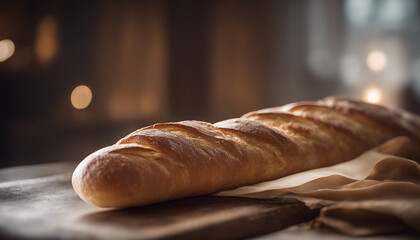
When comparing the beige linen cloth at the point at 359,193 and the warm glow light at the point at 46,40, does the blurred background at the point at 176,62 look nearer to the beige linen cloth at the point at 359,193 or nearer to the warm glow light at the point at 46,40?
the warm glow light at the point at 46,40

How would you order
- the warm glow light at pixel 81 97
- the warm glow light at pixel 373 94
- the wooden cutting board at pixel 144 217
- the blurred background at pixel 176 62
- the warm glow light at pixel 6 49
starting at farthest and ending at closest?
the warm glow light at pixel 373 94
the warm glow light at pixel 81 97
the blurred background at pixel 176 62
the warm glow light at pixel 6 49
the wooden cutting board at pixel 144 217

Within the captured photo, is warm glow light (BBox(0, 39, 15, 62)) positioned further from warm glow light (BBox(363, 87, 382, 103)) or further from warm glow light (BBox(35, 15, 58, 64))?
warm glow light (BBox(363, 87, 382, 103))

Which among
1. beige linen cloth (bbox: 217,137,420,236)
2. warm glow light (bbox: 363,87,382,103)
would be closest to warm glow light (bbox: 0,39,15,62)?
beige linen cloth (bbox: 217,137,420,236)

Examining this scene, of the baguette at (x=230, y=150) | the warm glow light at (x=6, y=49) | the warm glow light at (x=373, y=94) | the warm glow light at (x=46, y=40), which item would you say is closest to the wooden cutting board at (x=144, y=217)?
the baguette at (x=230, y=150)

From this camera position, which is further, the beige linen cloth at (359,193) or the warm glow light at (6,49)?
the warm glow light at (6,49)

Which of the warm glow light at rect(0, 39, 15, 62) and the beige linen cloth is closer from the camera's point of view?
the beige linen cloth

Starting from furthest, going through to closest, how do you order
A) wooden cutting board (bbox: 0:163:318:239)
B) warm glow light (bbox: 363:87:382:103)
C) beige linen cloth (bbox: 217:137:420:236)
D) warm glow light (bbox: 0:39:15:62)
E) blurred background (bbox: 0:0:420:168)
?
warm glow light (bbox: 363:87:382:103) → blurred background (bbox: 0:0:420:168) → warm glow light (bbox: 0:39:15:62) → beige linen cloth (bbox: 217:137:420:236) → wooden cutting board (bbox: 0:163:318:239)

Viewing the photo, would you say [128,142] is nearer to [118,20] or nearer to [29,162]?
[29,162]
